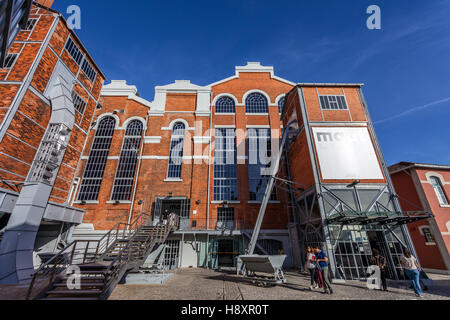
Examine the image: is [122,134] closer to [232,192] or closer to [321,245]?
[232,192]

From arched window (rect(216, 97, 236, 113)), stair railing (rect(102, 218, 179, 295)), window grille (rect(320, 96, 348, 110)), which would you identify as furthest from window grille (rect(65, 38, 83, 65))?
window grille (rect(320, 96, 348, 110))

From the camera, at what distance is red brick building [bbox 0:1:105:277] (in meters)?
10.1

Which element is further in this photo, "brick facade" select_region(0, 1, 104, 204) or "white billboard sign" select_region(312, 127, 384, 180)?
A: "white billboard sign" select_region(312, 127, 384, 180)

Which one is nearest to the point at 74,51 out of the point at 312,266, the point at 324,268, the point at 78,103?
the point at 78,103

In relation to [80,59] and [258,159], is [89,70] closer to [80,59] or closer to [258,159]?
[80,59]

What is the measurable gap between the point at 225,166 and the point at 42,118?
1374 centimetres

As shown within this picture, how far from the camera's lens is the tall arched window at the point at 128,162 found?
1753cm

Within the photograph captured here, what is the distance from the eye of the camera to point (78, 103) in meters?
15.4

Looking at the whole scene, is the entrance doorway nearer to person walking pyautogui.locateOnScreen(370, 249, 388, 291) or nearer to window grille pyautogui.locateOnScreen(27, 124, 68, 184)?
person walking pyautogui.locateOnScreen(370, 249, 388, 291)

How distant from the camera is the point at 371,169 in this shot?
11.8m

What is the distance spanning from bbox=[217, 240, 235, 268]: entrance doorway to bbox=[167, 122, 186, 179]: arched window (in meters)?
7.21

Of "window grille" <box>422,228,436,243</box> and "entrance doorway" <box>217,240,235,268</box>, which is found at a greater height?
"window grille" <box>422,228,436,243</box>

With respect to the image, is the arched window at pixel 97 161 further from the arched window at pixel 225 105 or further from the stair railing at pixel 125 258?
the arched window at pixel 225 105

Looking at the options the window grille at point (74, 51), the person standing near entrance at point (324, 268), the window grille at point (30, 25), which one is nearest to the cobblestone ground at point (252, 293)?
the person standing near entrance at point (324, 268)
